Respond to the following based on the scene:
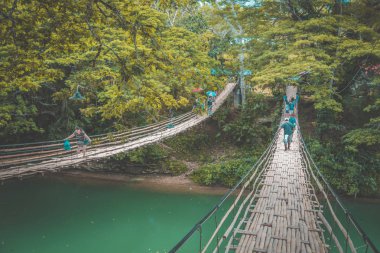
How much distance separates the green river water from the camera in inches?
268

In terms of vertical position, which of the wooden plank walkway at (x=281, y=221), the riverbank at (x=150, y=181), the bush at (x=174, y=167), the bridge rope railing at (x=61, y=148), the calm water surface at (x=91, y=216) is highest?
the bridge rope railing at (x=61, y=148)

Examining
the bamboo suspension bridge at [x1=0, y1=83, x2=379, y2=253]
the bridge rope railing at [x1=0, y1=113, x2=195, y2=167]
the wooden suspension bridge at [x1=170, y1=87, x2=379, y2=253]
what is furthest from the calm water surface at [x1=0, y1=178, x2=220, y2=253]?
the wooden suspension bridge at [x1=170, y1=87, x2=379, y2=253]

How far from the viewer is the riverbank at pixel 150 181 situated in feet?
32.9

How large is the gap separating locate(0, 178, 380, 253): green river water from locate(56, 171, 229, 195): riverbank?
22 centimetres

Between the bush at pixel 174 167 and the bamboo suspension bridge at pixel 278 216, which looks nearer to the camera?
the bamboo suspension bridge at pixel 278 216

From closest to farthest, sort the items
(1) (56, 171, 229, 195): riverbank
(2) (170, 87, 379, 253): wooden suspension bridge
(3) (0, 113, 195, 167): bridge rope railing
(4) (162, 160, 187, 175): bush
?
(2) (170, 87, 379, 253): wooden suspension bridge
(3) (0, 113, 195, 167): bridge rope railing
(1) (56, 171, 229, 195): riverbank
(4) (162, 160, 187, 175): bush

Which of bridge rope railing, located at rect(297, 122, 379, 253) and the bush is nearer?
bridge rope railing, located at rect(297, 122, 379, 253)

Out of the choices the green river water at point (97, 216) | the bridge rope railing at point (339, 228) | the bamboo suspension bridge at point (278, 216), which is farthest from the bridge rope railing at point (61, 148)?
the bridge rope railing at point (339, 228)

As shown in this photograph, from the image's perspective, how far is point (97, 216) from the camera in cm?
829

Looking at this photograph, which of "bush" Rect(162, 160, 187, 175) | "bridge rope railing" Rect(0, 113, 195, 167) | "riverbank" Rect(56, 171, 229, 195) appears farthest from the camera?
"bush" Rect(162, 160, 187, 175)

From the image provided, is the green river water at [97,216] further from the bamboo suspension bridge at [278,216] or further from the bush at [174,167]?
the bush at [174,167]

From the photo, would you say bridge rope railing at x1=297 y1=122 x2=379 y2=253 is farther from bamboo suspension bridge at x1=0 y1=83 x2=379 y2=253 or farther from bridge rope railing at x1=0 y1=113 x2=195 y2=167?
bridge rope railing at x1=0 y1=113 x2=195 y2=167

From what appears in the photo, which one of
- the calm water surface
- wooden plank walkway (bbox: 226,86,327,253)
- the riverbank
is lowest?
the calm water surface

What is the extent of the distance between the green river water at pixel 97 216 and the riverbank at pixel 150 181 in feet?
0.72
